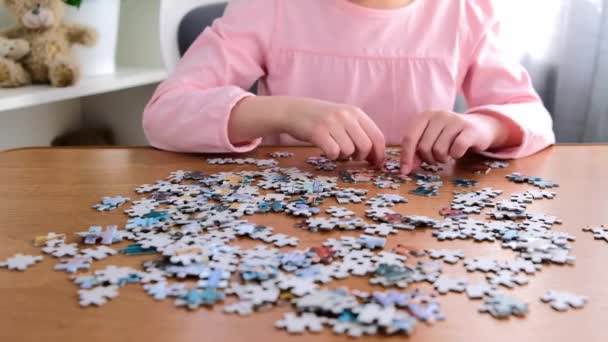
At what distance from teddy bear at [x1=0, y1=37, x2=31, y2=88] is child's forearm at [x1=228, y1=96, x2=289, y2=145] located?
2.56 ft

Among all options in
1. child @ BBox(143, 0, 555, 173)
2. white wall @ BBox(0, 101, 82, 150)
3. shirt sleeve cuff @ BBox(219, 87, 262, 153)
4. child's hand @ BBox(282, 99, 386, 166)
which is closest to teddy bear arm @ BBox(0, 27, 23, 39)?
white wall @ BBox(0, 101, 82, 150)

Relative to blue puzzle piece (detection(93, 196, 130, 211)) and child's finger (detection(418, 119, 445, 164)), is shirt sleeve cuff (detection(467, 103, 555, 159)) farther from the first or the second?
blue puzzle piece (detection(93, 196, 130, 211))

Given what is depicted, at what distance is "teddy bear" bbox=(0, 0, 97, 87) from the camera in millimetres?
1558

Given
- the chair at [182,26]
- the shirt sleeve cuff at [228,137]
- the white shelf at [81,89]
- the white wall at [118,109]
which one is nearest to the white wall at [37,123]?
the white wall at [118,109]

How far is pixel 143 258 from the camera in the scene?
0.60 meters

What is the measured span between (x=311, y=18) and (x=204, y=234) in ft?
2.32

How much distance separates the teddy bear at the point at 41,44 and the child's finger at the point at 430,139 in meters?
1.00

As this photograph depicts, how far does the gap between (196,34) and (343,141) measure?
29.8 inches

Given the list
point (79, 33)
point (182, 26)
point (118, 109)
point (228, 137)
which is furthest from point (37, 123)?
point (228, 137)

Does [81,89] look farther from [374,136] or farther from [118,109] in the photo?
[374,136]

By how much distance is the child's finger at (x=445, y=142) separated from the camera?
3.08ft

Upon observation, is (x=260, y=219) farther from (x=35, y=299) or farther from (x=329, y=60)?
(x=329, y=60)

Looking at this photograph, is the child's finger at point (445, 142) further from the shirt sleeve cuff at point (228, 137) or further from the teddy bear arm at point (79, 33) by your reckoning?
the teddy bear arm at point (79, 33)

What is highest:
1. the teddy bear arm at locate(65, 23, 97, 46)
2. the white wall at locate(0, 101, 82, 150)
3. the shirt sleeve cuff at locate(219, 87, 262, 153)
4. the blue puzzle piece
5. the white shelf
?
the teddy bear arm at locate(65, 23, 97, 46)
